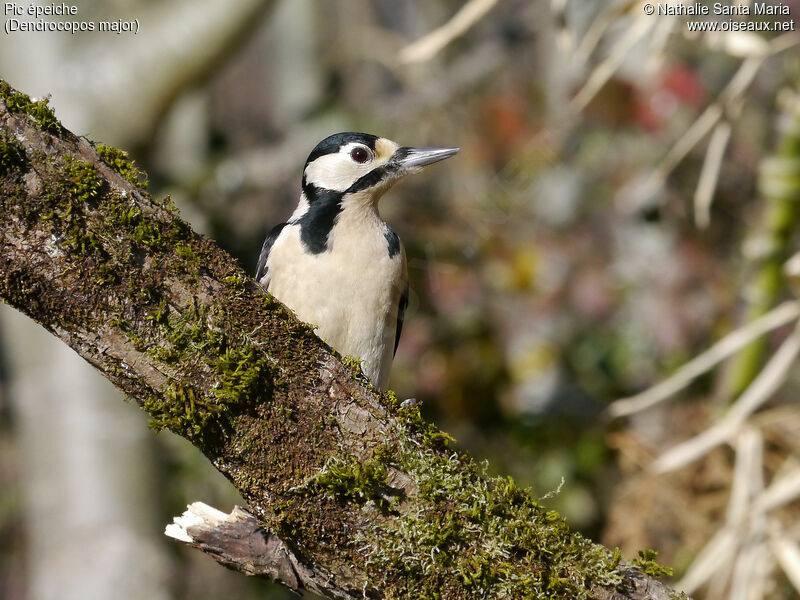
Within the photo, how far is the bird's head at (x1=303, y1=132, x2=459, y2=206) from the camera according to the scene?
125 inches

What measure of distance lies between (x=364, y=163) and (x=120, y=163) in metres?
1.41

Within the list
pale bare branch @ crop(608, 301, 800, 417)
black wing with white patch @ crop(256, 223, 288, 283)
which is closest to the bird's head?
black wing with white patch @ crop(256, 223, 288, 283)

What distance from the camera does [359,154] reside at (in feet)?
10.5

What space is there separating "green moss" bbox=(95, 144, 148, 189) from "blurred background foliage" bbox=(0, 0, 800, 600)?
5.41ft

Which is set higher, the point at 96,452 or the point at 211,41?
the point at 211,41

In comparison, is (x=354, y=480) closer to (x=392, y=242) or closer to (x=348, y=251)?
(x=348, y=251)

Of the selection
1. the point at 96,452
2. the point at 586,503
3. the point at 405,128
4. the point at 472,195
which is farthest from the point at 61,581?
Result: the point at 405,128

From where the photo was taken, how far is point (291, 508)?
1.80m

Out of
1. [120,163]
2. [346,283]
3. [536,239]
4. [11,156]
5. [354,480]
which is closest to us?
[11,156]

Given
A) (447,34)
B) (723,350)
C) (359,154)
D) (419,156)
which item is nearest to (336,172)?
(359,154)

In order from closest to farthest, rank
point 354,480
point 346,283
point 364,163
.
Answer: point 354,480 < point 346,283 < point 364,163

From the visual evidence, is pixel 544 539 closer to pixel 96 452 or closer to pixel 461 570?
pixel 461 570

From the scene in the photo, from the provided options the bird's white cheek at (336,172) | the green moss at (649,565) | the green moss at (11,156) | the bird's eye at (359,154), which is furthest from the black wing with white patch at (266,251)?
the green moss at (649,565)

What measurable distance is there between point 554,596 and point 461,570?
199 mm
